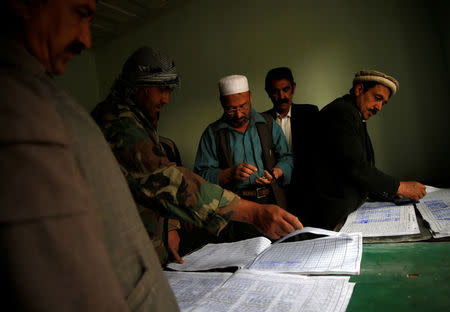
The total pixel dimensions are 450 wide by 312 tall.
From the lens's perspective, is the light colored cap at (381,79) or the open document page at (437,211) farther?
the light colored cap at (381,79)

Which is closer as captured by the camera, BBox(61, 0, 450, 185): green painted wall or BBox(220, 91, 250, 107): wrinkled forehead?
BBox(220, 91, 250, 107): wrinkled forehead

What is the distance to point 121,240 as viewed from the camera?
17.2 inches

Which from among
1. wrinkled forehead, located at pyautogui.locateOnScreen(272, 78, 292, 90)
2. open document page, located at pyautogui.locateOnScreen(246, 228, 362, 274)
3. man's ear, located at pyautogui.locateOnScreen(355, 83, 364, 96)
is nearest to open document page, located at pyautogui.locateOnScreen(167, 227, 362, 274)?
open document page, located at pyautogui.locateOnScreen(246, 228, 362, 274)

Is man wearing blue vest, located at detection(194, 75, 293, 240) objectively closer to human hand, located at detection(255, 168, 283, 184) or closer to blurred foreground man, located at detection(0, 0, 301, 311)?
human hand, located at detection(255, 168, 283, 184)

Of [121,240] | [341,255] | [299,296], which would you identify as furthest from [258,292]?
[121,240]

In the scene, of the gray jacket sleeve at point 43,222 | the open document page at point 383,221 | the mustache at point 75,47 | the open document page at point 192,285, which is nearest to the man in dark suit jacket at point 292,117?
the open document page at point 383,221

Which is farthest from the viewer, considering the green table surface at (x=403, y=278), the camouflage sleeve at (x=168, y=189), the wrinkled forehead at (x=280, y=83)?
the wrinkled forehead at (x=280, y=83)

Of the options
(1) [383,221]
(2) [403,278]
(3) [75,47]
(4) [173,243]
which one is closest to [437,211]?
(1) [383,221]

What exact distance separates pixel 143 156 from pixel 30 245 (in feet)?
2.34

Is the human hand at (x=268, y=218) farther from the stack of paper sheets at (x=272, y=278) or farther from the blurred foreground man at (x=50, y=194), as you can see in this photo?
the blurred foreground man at (x=50, y=194)

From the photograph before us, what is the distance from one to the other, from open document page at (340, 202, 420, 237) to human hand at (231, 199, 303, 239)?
0.37 m

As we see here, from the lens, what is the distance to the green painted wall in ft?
10.9

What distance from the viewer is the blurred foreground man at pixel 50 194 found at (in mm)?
270

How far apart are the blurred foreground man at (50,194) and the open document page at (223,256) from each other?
65cm
